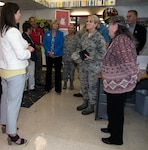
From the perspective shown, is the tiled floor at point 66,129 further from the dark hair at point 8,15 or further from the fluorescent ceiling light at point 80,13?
the fluorescent ceiling light at point 80,13

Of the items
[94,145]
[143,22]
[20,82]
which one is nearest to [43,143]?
[94,145]

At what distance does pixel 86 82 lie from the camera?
2934 millimetres

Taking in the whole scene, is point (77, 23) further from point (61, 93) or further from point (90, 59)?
point (90, 59)

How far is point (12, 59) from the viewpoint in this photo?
1.81m

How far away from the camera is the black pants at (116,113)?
1932 millimetres

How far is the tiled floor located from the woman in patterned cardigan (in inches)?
16.5

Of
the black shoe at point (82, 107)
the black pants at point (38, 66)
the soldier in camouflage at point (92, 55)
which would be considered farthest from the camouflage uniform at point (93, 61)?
the black pants at point (38, 66)

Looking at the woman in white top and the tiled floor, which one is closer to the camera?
the woman in white top

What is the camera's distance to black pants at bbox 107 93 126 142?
1.93m

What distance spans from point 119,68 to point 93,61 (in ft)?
2.91

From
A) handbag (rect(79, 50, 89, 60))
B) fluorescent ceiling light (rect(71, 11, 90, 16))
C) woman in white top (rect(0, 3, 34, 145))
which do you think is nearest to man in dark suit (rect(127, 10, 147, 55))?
handbag (rect(79, 50, 89, 60))

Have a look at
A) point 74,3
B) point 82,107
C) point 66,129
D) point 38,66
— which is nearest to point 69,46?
point 38,66

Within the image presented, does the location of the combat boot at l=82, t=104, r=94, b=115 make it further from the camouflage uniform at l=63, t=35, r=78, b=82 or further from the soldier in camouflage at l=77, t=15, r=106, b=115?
the camouflage uniform at l=63, t=35, r=78, b=82

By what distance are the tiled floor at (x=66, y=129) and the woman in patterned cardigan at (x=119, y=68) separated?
42 centimetres
